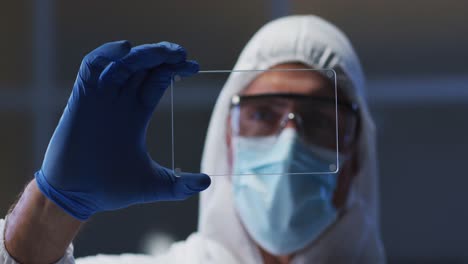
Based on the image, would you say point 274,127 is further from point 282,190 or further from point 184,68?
point 184,68

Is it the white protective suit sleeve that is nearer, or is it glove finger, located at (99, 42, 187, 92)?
glove finger, located at (99, 42, 187, 92)

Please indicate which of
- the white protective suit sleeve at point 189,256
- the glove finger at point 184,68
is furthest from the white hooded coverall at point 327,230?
the glove finger at point 184,68

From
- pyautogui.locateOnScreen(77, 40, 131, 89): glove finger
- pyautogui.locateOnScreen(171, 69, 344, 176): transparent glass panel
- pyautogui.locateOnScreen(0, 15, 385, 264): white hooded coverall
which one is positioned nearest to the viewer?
pyautogui.locateOnScreen(77, 40, 131, 89): glove finger

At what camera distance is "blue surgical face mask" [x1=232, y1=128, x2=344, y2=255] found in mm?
1449

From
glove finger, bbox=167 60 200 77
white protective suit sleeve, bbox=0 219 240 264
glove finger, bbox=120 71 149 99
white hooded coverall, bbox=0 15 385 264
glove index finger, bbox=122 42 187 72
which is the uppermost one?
glove index finger, bbox=122 42 187 72

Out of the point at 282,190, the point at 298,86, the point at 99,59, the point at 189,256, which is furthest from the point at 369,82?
the point at 99,59

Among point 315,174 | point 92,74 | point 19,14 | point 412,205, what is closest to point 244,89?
point 315,174

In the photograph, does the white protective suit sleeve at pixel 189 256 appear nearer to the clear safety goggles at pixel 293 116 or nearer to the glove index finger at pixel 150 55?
the clear safety goggles at pixel 293 116

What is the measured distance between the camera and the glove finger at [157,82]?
3.31ft

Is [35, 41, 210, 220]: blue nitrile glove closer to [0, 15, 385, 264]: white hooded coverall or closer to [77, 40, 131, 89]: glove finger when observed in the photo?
[77, 40, 131, 89]: glove finger

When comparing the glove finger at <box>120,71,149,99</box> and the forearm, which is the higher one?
the glove finger at <box>120,71,149,99</box>

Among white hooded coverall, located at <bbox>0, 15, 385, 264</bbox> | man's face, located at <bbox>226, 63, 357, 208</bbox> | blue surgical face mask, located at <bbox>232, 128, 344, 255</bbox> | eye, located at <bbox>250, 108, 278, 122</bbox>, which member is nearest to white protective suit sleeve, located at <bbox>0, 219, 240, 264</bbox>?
white hooded coverall, located at <bbox>0, 15, 385, 264</bbox>

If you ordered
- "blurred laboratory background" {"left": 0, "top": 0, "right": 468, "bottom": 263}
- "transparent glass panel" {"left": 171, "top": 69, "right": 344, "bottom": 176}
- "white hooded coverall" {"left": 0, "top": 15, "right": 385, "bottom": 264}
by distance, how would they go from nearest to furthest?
"transparent glass panel" {"left": 171, "top": 69, "right": 344, "bottom": 176}
"white hooded coverall" {"left": 0, "top": 15, "right": 385, "bottom": 264}
"blurred laboratory background" {"left": 0, "top": 0, "right": 468, "bottom": 263}

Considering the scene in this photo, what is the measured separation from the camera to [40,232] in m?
0.99
